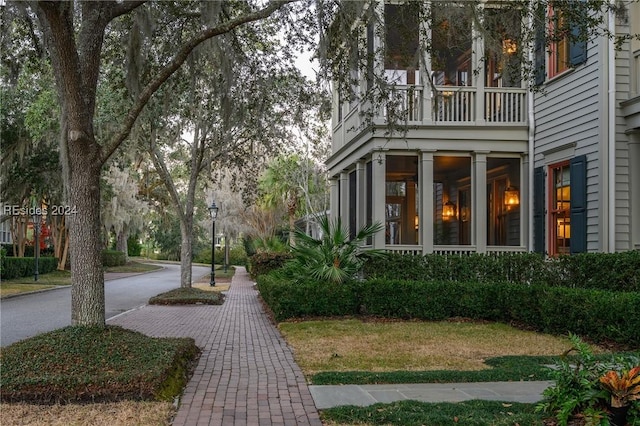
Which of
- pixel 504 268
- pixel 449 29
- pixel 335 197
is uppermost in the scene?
pixel 449 29

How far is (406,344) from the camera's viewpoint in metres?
9.53

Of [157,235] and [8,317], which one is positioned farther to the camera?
[157,235]

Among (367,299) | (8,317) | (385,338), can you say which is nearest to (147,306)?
(8,317)

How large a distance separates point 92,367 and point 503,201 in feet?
40.8

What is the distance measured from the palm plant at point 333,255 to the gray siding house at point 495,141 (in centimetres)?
70

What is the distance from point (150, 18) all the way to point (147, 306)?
10.8m

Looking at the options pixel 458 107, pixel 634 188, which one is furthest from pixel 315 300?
pixel 634 188

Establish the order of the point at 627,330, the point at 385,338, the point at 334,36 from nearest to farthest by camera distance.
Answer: the point at 627,330 < the point at 334,36 < the point at 385,338

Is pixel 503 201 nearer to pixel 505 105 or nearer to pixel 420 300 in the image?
pixel 505 105

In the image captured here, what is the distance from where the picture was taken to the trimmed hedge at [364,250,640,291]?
1030cm

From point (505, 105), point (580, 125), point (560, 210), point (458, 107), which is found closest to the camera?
point (580, 125)

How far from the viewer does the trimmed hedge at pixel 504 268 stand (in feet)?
33.8

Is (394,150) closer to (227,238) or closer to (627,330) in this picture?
(627,330)

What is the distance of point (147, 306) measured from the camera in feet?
58.7
